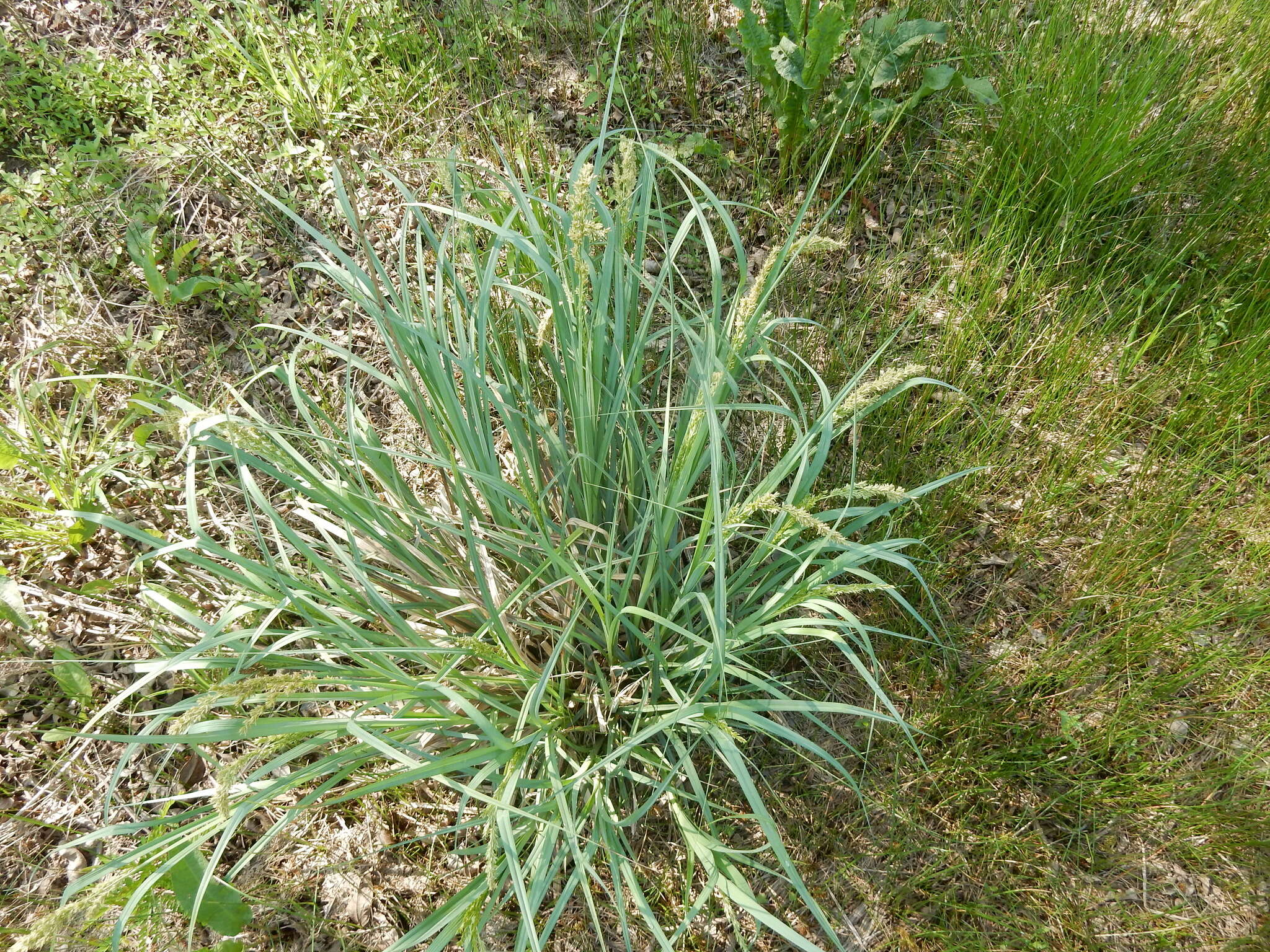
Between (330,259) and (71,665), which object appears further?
(330,259)

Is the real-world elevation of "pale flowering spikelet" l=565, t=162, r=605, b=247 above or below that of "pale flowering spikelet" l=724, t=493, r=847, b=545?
above

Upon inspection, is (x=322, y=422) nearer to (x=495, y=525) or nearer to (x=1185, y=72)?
(x=495, y=525)

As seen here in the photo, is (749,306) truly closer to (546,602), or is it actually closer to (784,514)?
(784,514)

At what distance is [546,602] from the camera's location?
5.71 feet

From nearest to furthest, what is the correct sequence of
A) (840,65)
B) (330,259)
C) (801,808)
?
(801,808) < (330,259) < (840,65)

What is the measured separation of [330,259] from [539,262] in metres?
1.43

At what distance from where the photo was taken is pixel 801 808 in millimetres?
1802

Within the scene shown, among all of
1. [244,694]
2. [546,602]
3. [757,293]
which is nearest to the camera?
[244,694]

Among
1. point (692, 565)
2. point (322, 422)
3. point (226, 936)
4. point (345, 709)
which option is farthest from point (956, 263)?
point (226, 936)

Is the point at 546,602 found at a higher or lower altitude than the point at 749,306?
lower

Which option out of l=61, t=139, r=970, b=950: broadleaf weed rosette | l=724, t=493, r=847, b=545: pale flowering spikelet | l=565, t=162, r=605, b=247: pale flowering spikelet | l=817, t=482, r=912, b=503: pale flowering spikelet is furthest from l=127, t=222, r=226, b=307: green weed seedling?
l=817, t=482, r=912, b=503: pale flowering spikelet

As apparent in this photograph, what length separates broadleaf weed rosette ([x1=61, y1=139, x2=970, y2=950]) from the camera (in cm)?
129

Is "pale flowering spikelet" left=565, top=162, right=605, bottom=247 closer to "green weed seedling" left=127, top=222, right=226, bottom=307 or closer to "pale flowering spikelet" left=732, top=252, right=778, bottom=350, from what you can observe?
"pale flowering spikelet" left=732, top=252, right=778, bottom=350

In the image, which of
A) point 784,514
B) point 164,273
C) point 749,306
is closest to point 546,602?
point 784,514
